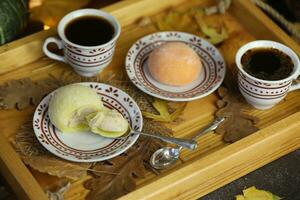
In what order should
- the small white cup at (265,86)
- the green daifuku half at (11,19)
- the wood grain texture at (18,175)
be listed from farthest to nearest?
the green daifuku half at (11,19), the small white cup at (265,86), the wood grain texture at (18,175)

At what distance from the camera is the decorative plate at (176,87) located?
3.32ft

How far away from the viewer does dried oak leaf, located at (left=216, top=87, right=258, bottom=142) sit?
37.8 inches

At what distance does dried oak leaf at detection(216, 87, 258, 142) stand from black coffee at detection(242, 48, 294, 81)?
0.06m

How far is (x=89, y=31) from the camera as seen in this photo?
1.05 metres

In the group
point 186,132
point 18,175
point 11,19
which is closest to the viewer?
point 18,175

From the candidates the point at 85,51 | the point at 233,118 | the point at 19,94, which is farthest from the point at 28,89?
the point at 233,118

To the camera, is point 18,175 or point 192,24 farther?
point 192,24

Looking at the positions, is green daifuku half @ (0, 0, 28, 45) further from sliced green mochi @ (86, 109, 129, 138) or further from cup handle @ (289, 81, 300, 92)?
cup handle @ (289, 81, 300, 92)

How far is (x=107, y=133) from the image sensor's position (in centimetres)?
92

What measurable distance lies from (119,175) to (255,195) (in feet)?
0.74

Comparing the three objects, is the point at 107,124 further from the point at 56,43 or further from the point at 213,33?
the point at 213,33

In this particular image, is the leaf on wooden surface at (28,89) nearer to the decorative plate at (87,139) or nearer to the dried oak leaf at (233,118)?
the decorative plate at (87,139)

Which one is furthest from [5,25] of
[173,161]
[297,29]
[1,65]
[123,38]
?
[297,29]

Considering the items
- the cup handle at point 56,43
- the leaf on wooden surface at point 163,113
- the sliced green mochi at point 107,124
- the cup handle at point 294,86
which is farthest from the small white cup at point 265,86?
the cup handle at point 56,43
